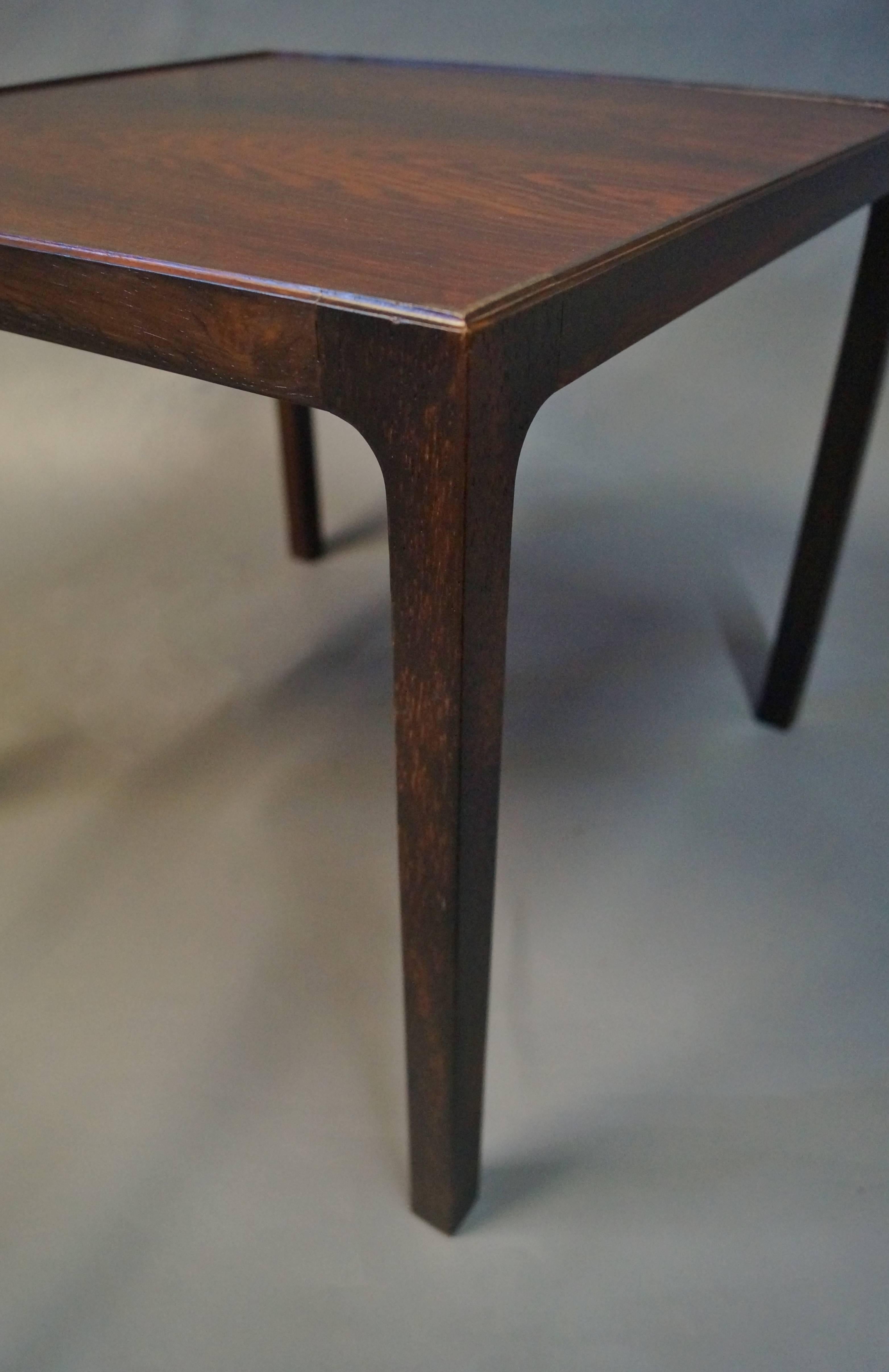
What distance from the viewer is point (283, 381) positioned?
0.58 m

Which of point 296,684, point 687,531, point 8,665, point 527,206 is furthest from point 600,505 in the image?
point 527,206

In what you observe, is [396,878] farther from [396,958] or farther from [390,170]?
[390,170]

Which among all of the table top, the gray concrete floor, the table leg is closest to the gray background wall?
the gray concrete floor

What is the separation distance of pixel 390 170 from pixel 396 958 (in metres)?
0.64

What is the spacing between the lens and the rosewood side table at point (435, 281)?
0.55 m

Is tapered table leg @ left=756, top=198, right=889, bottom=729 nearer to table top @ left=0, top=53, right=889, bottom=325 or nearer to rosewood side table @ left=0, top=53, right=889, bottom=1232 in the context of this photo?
rosewood side table @ left=0, top=53, right=889, bottom=1232

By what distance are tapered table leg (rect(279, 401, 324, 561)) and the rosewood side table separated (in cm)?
50

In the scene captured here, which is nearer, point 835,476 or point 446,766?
point 446,766

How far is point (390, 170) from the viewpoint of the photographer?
0.84 m

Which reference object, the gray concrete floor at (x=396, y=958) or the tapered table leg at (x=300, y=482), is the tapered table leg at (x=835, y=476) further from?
the tapered table leg at (x=300, y=482)

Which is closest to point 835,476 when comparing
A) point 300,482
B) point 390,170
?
point 390,170

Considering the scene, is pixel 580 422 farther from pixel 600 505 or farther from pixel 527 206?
pixel 527 206

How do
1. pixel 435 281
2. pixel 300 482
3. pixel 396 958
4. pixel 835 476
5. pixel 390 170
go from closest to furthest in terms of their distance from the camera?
1. pixel 435 281
2. pixel 390 170
3. pixel 396 958
4. pixel 835 476
5. pixel 300 482

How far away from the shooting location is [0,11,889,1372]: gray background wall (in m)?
0.82
